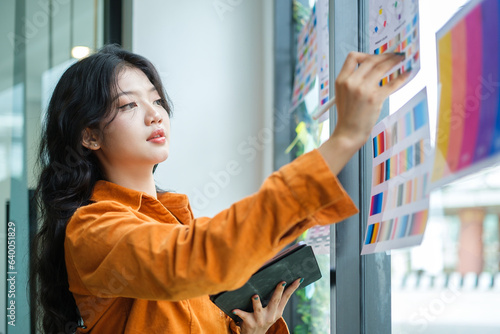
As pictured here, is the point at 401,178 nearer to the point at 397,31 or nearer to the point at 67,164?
the point at 397,31

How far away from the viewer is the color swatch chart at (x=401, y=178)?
3.17ft

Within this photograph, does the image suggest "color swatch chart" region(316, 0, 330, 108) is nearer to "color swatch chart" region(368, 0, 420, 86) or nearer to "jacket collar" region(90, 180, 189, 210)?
"color swatch chart" region(368, 0, 420, 86)

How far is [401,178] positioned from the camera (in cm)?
105

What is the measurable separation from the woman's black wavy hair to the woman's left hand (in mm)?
420

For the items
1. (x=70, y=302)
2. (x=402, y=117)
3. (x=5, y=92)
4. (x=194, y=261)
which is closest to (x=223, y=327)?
(x=70, y=302)

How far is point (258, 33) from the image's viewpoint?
2.50m

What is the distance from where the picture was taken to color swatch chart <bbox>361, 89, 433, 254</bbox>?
0.97 meters

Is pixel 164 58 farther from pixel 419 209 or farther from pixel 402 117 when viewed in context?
pixel 419 209

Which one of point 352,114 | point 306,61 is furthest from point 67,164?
point 306,61

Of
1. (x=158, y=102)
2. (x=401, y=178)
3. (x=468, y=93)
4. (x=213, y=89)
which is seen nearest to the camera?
(x=468, y=93)

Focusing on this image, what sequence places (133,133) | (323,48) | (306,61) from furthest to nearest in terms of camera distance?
(306,61)
(323,48)
(133,133)

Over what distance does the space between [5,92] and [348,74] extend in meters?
1.71

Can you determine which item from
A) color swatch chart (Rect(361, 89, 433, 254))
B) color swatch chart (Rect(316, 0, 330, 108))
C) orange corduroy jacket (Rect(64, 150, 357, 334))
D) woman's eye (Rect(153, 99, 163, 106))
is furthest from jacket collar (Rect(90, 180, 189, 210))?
color swatch chart (Rect(316, 0, 330, 108))

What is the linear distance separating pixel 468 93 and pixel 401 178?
252 mm
